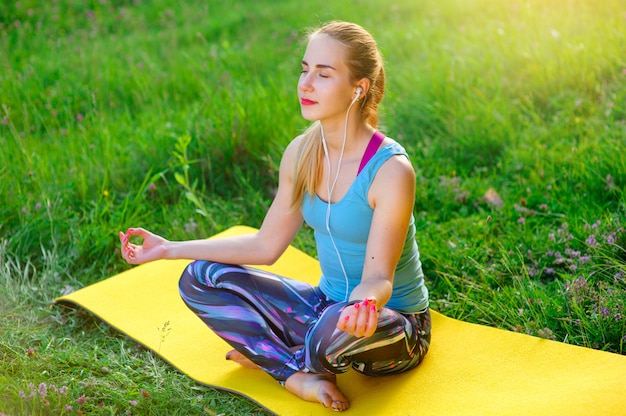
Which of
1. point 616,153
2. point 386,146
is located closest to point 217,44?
point 616,153

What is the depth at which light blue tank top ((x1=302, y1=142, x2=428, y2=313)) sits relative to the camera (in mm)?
2559

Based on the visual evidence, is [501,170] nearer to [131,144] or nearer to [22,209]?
[131,144]

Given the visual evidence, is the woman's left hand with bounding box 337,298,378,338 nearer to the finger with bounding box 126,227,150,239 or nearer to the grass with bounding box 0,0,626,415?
the grass with bounding box 0,0,626,415

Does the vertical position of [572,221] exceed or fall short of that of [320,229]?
it falls short

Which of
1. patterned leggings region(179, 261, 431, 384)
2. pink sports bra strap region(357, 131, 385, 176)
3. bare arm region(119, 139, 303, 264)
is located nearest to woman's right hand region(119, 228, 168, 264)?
bare arm region(119, 139, 303, 264)

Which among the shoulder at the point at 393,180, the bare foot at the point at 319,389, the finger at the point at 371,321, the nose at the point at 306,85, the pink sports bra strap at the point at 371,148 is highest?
the nose at the point at 306,85

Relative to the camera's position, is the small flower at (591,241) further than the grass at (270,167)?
Yes

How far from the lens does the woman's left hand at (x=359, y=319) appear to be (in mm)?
2150

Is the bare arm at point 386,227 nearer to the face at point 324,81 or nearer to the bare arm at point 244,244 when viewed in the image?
the face at point 324,81

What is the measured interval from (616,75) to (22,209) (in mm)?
3311

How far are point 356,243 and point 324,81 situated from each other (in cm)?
54

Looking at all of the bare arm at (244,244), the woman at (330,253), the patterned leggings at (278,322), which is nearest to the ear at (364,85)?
the woman at (330,253)

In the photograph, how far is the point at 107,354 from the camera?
119 inches

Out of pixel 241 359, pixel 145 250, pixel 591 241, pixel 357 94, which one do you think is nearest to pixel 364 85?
pixel 357 94
